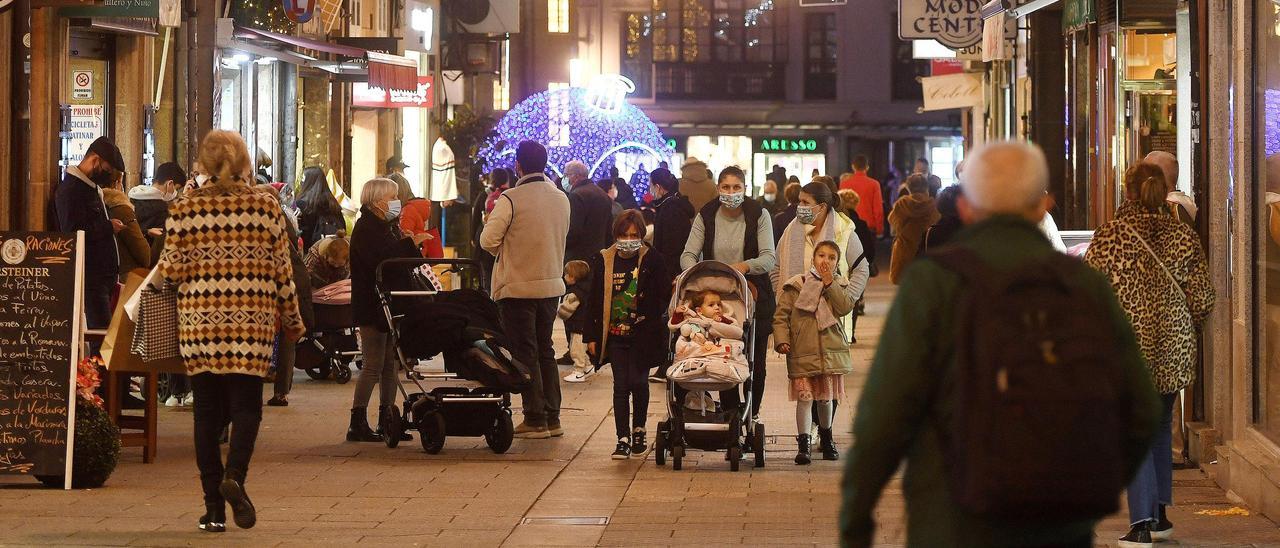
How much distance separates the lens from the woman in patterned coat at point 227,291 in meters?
8.00

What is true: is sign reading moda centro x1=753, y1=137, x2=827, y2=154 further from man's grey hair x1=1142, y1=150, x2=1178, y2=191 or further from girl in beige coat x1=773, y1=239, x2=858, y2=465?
man's grey hair x1=1142, y1=150, x2=1178, y2=191

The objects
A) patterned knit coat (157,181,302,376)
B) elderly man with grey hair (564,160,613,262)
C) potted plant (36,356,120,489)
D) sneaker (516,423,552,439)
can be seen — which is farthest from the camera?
elderly man with grey hair (564,160,613,262)

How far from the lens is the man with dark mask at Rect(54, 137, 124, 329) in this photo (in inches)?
460

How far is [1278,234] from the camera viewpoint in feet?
29.9

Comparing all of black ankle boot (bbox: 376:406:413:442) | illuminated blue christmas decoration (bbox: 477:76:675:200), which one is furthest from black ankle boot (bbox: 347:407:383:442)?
illuminated blue christmas decoration (bbox: 477:76:675:200)

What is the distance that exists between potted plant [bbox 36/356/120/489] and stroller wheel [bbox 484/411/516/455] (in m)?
2.43

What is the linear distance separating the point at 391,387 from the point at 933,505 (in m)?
8.25

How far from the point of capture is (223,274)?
26.3 ft

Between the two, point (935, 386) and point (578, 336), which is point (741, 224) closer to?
point (578, 336)

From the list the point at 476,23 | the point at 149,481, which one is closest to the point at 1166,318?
the point at 149,481

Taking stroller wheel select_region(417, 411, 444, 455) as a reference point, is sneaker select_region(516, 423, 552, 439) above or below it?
below

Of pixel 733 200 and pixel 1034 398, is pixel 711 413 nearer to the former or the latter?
pixel 733 200

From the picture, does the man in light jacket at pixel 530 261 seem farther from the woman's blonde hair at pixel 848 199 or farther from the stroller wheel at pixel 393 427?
the woman's blonde hair at pixel 848 199

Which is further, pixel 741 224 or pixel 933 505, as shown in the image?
pixel 741 224
